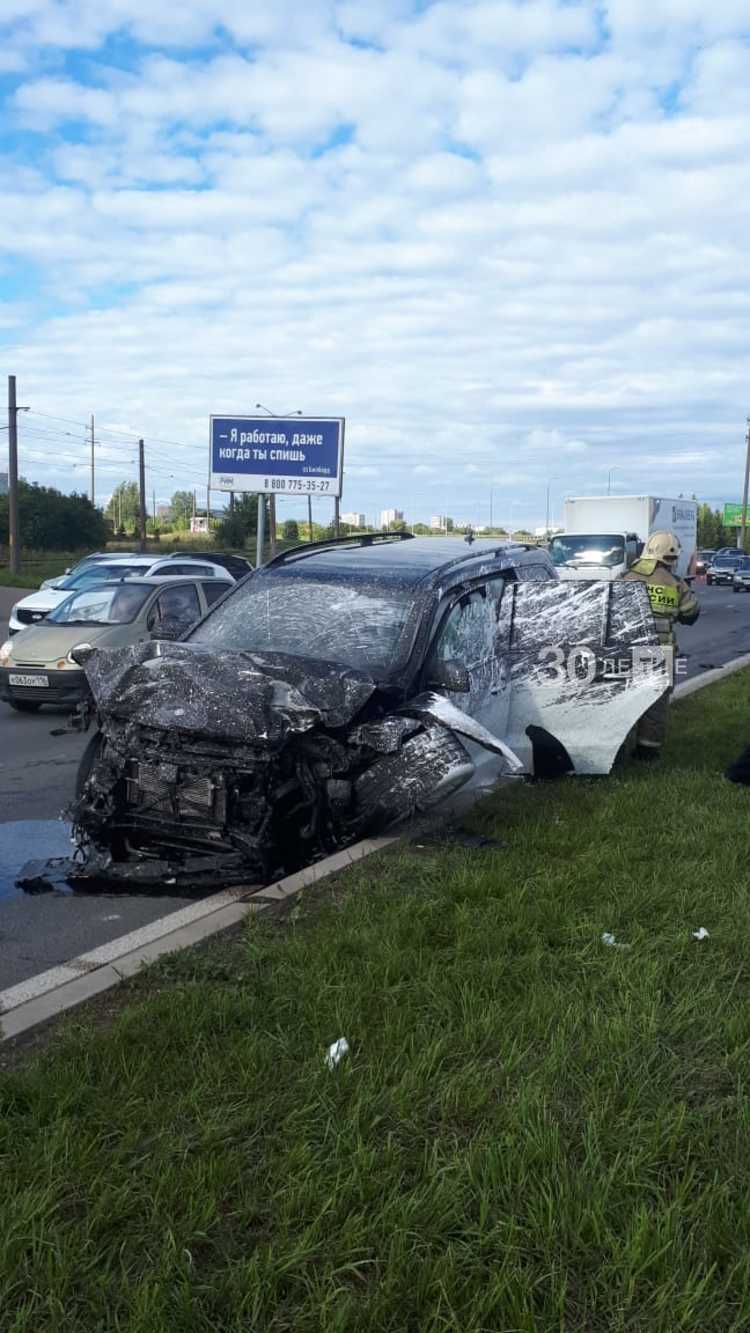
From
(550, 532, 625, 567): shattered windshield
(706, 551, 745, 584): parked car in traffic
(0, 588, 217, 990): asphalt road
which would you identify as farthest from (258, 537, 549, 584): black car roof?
(706, 551, 745, 584): parked car in traffic

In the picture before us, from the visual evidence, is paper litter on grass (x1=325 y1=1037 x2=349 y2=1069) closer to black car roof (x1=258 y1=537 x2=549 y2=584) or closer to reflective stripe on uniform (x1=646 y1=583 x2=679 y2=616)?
black car roof (x1=258 y1=537 x2=549 y2=584)

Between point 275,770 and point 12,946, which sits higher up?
point 275,770

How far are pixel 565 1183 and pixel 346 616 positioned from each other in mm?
4386

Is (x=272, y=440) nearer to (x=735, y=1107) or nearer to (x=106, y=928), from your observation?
(x=106, y=928)

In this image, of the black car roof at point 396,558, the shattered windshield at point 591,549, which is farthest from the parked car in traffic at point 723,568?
the black car roof at point 396,558

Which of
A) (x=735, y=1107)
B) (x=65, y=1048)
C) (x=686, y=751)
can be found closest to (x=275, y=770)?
(x=65, y=1048)

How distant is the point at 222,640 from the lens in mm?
6992

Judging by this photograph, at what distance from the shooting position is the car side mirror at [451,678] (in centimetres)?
618

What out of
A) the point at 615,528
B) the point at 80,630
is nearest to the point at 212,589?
the point at 80,630

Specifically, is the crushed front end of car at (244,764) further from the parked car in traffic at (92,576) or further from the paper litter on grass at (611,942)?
the parked car in traffic at (92,576)

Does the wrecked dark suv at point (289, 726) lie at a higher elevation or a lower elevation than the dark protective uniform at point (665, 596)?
lower

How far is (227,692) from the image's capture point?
18.2 feet

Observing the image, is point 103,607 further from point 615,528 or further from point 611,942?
point 615,528

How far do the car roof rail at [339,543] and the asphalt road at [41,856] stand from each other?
2.22m
